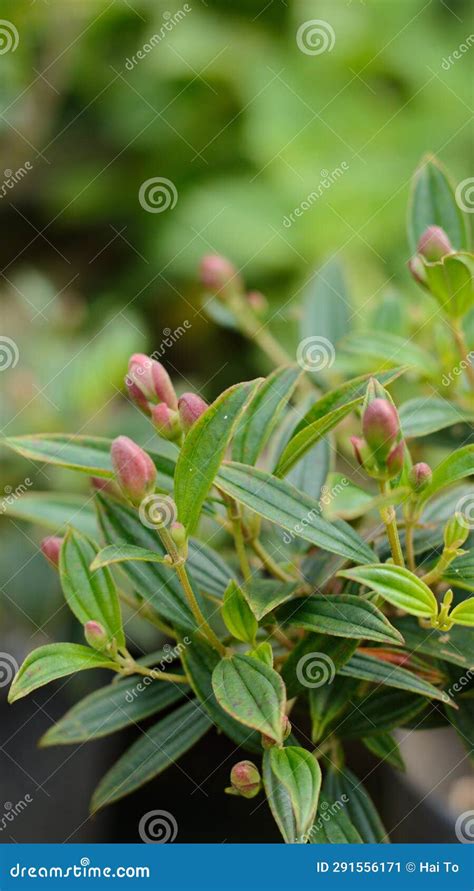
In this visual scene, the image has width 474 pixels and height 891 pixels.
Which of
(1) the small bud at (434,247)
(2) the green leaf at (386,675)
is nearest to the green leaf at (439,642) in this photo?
(2) the green leaf at (386,675)

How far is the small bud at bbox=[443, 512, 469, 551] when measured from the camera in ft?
1.52

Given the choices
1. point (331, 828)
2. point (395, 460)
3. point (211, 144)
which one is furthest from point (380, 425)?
point (211, 144)

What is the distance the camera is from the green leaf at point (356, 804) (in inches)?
21.1

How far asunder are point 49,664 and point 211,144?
186 cm

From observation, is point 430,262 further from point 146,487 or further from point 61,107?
point 61,107

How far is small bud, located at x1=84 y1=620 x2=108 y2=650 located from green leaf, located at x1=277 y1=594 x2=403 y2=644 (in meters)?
0.10

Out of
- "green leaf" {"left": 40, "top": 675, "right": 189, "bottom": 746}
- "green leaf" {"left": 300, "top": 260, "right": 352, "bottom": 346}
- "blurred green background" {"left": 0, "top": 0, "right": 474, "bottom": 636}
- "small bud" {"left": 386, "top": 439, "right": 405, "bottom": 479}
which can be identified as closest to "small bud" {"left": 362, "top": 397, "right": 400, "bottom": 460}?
"small bud" {"left": 386, "top": 439, "right": 405, "bottom": 479}

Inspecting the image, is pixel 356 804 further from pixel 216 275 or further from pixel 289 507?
pixel 216 275

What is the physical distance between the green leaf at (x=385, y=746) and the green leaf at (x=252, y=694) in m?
0.14

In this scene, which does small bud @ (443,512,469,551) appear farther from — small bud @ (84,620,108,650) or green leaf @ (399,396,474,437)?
small bud @ (84,620,108,650)

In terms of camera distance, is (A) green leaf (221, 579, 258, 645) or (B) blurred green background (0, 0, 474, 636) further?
(B) blurred green background (0, 0, 474, 636)

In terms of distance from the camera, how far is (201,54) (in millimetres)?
2094

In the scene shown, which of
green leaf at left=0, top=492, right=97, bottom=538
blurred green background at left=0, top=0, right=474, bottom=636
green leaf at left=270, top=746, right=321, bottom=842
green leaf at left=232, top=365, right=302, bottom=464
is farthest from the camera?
blurred green background at left=0, top=0, right=474, bottom=636
